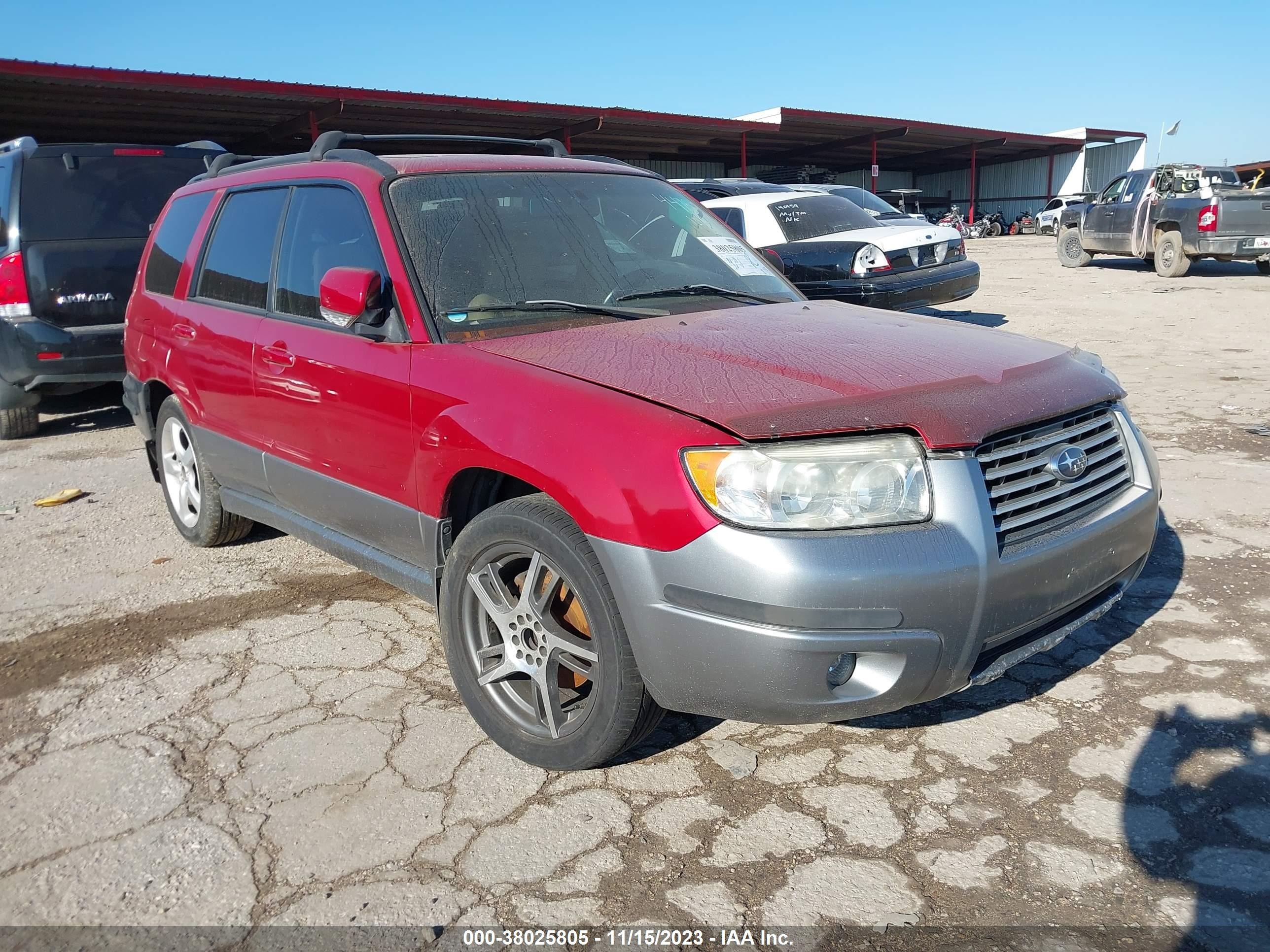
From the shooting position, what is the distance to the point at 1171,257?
642 inches

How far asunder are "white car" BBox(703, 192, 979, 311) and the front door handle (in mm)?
6027

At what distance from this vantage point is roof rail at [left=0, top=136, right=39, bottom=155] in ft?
22.1

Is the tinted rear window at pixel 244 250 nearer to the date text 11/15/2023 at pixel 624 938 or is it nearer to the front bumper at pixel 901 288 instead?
the date text 11/15/2023 at pixel 624 938

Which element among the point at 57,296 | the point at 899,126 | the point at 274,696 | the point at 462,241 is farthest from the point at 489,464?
the point at 899,126

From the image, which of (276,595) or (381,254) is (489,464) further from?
(276,595)

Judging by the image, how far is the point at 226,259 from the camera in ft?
13.6

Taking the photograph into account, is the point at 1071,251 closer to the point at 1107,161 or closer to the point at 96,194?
the point at 96,194

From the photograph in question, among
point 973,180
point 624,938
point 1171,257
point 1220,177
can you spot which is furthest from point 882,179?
point 624,938

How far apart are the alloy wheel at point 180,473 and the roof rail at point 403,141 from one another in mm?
1546

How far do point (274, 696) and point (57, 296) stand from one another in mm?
4815

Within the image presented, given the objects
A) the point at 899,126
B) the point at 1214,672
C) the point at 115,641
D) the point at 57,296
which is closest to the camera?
the point at 1214,672

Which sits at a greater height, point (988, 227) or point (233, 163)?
point (988, 227)

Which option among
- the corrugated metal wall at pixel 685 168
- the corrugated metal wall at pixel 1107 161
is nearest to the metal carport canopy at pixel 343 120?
the corrugated metal wall at pixel 685 168

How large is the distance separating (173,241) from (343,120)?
21.5m
